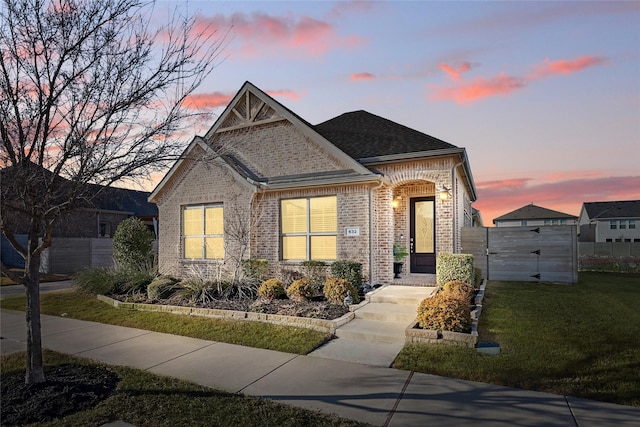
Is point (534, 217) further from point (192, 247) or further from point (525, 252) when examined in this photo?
point (192, 247)

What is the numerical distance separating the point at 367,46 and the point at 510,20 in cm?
347

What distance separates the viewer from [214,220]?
12773 mm

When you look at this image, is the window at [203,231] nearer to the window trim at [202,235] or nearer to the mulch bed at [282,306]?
the window trim at [202,235]

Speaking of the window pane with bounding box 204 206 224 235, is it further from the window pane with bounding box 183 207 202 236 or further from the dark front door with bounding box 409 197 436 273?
the dark front door with bounding box 409 197 436 273

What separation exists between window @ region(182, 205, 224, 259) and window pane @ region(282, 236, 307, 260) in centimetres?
241

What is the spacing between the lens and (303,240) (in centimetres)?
1155

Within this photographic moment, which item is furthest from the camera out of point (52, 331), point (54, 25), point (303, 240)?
point (303, 240)

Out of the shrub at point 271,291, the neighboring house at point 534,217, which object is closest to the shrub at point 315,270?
the shrub at point 271,291

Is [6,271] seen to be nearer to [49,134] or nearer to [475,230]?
[49,134]

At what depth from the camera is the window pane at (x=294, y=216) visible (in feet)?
38.0

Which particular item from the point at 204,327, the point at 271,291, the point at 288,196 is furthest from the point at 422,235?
the point at 204,327

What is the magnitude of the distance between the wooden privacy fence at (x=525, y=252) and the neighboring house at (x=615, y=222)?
3929cm

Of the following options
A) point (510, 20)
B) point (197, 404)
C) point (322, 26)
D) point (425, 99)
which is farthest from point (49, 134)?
point (425, 99)

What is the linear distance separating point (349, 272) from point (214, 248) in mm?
5589
